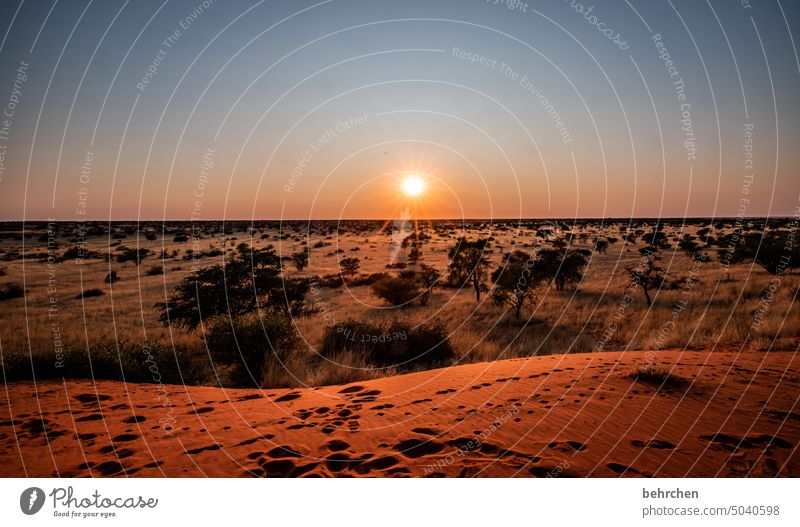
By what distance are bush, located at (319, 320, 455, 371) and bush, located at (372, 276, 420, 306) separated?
7668 mm

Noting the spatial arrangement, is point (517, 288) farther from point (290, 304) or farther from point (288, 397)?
point (288, 397)

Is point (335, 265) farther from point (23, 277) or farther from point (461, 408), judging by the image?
point (461, 408)

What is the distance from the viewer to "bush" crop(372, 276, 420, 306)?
72.5 feet

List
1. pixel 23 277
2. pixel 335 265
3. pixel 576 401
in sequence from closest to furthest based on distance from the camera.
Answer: pixel 576 401 → pixel 23 277 → pixel 335 265

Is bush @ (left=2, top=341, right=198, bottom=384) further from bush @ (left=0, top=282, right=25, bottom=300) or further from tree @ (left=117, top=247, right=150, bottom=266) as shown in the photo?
tree @ (left=117, top=247, right=150, bottom=266)

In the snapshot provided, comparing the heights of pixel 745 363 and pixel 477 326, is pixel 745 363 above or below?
above

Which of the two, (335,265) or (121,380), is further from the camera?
(335,265)

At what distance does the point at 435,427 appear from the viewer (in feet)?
20.2

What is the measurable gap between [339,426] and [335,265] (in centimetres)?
3034

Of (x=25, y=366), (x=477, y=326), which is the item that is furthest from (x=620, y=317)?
(x=25, y=366)

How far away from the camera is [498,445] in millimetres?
5508

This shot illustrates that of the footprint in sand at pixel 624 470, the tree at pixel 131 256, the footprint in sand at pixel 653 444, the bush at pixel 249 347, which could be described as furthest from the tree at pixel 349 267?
the footprint in sand at pixel 624 470

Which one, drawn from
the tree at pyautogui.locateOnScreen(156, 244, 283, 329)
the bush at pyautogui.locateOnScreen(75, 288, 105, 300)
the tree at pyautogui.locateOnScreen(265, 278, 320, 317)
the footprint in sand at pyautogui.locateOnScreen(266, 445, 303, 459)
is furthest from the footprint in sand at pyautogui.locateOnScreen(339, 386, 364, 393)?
the bush at pyautogui.locateOnScreen(75, 288, 105, 300)
